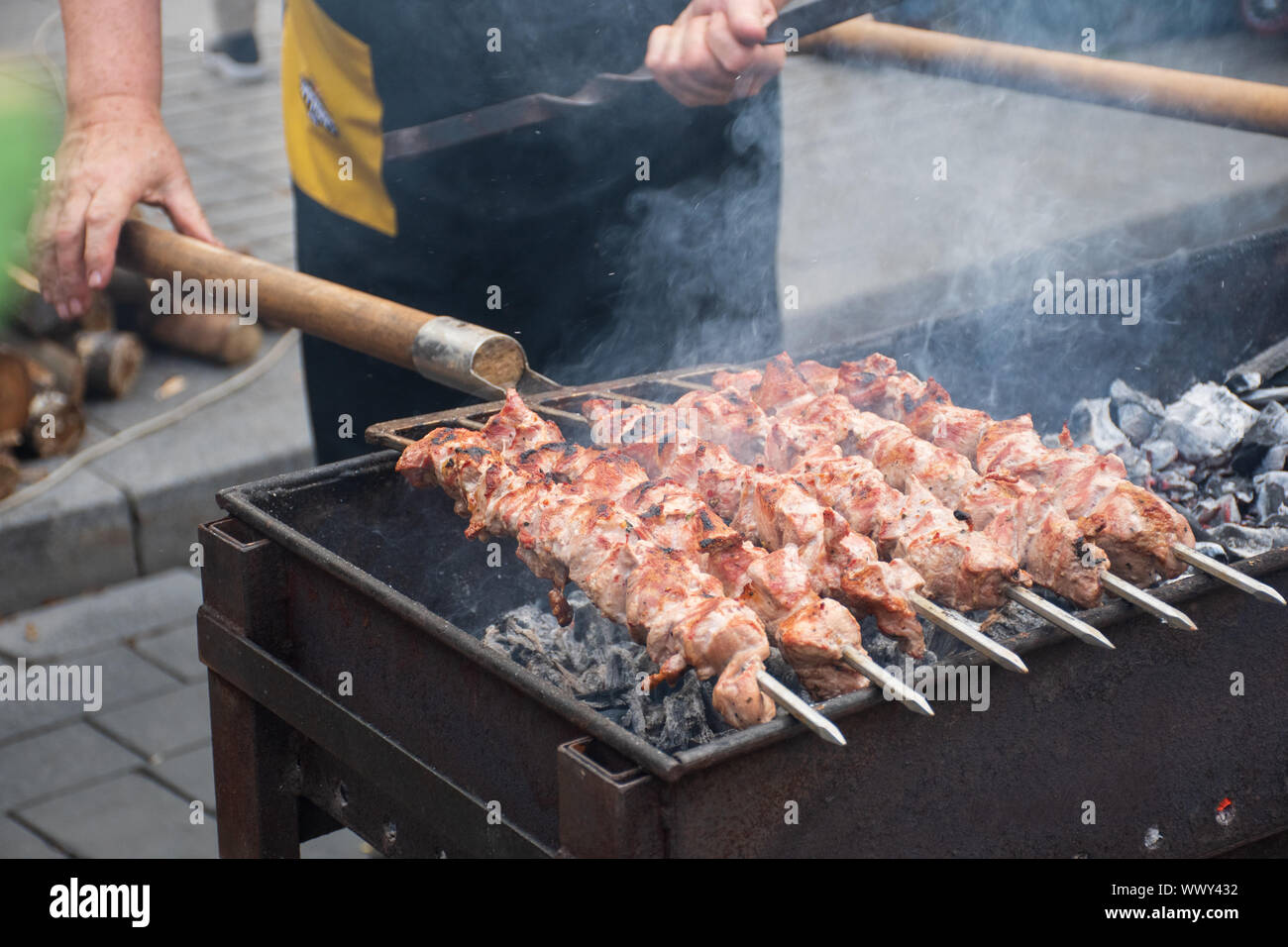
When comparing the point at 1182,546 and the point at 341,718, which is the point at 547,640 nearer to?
the point at 341,718

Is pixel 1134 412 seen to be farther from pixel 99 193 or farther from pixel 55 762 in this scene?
pixel 55 762

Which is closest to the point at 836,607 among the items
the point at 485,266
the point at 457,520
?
the point at 457,520

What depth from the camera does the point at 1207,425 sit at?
307cm

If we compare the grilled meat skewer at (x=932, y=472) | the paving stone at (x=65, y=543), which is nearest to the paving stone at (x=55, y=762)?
the paving stone at (x=65, y=543)

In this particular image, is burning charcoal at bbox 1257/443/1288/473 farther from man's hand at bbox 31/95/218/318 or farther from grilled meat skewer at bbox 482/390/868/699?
man's hand at bbox 31/95/218/318

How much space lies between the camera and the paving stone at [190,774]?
4.34 meters

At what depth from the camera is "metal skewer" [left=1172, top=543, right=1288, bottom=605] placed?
202 centimetres

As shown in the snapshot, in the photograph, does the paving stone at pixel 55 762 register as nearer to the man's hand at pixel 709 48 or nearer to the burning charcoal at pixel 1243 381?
the man's hand at pixel 709 48

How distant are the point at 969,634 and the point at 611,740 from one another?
54cm

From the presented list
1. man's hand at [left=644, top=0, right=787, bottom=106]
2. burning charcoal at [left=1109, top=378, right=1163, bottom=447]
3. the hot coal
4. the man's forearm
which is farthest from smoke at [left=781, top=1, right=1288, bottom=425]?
the man's forearm

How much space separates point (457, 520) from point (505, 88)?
1453 mm

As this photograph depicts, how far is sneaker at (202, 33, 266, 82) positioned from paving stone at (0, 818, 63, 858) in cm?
745

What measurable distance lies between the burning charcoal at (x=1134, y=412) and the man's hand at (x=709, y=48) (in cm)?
116

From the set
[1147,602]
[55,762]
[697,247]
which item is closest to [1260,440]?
[1147,602]
